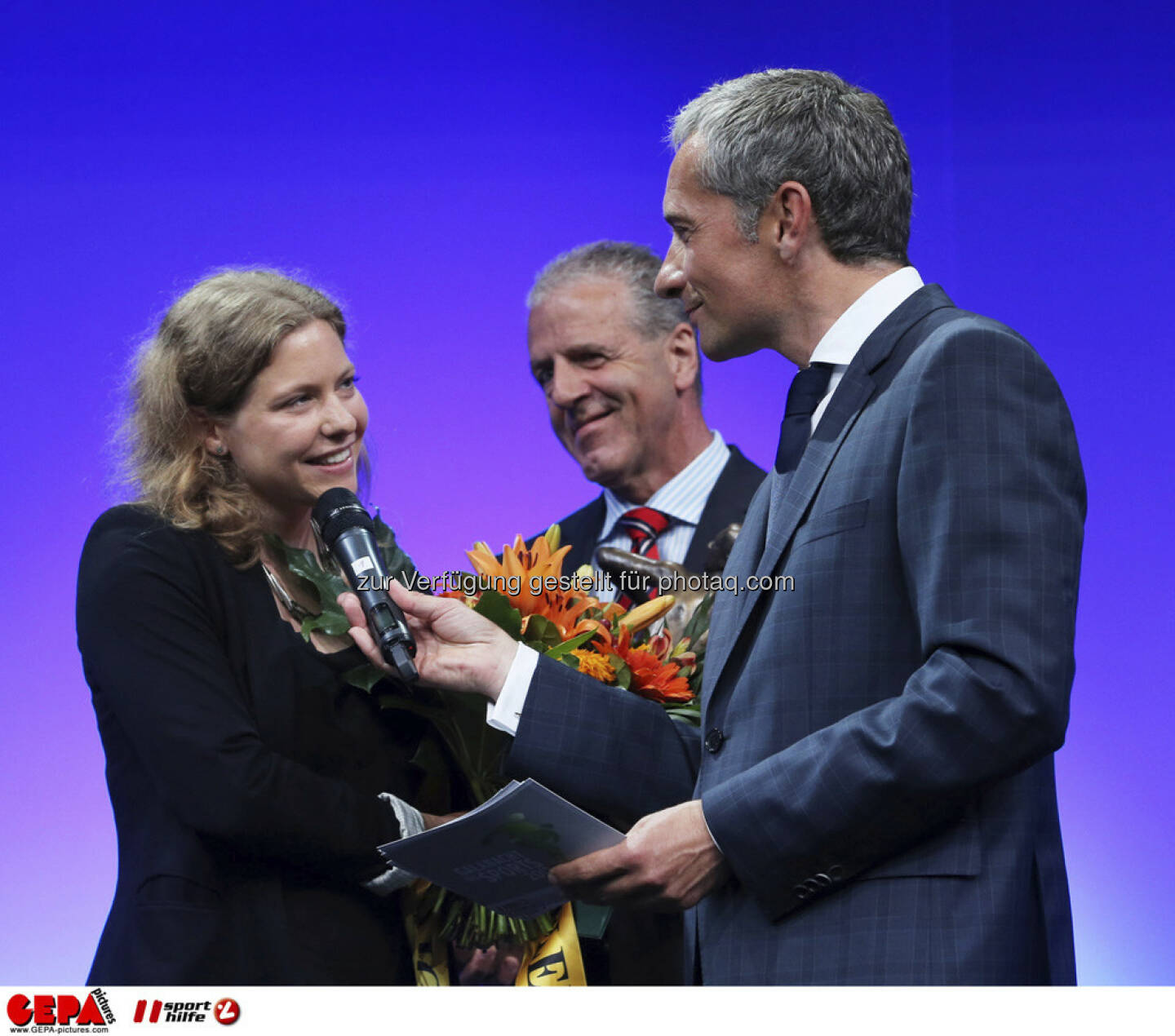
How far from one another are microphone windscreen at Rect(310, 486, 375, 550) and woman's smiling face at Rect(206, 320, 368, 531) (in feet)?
0.55

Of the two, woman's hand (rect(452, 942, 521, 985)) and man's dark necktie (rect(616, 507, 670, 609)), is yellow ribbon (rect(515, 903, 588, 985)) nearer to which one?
woman's hand (rect(452, 942, 521, 985))

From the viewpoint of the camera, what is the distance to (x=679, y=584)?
2.62m

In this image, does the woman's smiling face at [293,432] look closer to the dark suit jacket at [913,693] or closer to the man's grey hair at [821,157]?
the man's grey hair at [821,157]

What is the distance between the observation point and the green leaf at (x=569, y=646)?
2232 mm

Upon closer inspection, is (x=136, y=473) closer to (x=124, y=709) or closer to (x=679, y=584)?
(x=124, y=709)

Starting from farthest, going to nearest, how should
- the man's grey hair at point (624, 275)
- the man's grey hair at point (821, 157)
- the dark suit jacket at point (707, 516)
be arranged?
the man's grey hair at point (624, 275) → the dark suit jacket at point (707, 516) → the man's grey hair at point (821, 157)

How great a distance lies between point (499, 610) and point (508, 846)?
429 millimetres

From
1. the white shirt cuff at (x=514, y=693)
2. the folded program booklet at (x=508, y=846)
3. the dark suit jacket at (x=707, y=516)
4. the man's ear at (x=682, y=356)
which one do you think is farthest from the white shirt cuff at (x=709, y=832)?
the man's ear at (x=682, y=356)

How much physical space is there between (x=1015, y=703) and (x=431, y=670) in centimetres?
92

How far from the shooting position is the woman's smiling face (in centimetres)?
252

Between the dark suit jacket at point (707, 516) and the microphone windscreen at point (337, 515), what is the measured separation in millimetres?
1111
